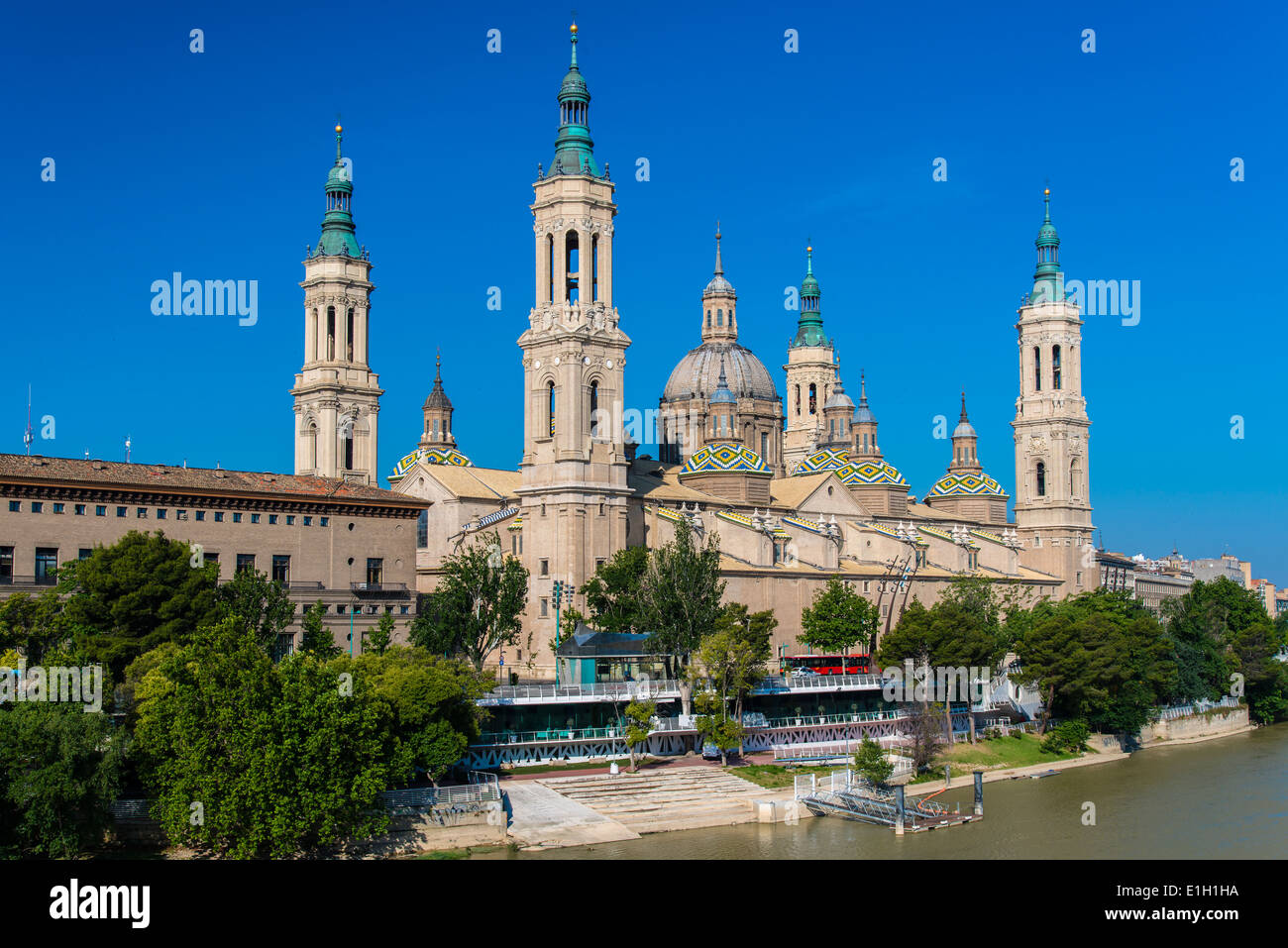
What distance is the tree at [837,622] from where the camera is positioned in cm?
8662

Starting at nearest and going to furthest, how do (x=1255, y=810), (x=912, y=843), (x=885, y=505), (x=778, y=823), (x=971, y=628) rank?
(x=912, y=843) → (x=778, y=823) → (x=1255, y=810) → (x=971, y=628) → (x=885, y=505)

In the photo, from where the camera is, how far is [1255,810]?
64.6 m

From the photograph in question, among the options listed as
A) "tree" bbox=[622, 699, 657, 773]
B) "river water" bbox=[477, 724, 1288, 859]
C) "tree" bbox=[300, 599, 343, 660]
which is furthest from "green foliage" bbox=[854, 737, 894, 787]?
"tree" bbox=[300, 599, 343, 660]

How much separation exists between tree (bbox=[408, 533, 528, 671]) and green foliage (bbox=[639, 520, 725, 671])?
7.17m

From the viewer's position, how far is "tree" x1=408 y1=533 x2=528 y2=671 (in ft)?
236

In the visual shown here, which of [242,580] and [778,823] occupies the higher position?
[242,580]

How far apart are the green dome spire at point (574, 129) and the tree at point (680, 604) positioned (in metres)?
26.4

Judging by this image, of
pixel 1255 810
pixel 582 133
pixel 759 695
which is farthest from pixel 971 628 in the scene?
pixel 582 133

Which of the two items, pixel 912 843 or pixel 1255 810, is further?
pixel 1255 810

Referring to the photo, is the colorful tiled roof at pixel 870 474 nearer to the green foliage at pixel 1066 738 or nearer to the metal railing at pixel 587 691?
the green foliage at pixel 1066 738

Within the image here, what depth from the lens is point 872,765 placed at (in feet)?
210

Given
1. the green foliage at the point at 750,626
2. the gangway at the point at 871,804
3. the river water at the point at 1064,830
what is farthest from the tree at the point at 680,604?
the river water at the point at 1064,830

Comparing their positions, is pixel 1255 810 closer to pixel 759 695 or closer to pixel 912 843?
pixel 912 843

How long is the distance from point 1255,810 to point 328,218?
75.7 m
